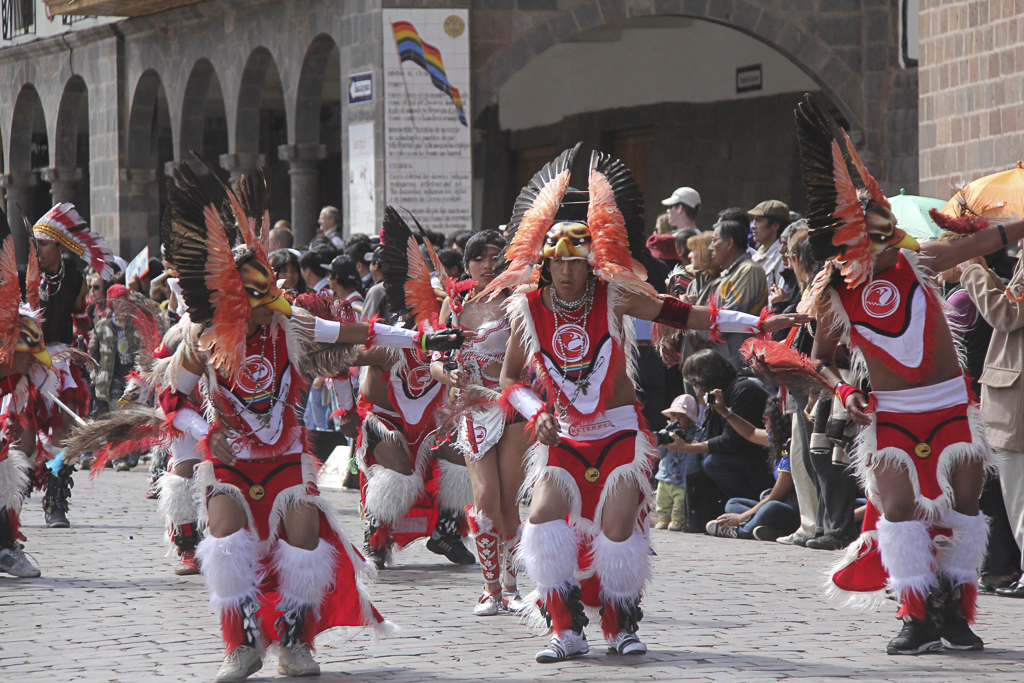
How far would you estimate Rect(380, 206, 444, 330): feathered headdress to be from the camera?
7.71 m

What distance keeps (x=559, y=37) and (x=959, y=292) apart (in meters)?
10.3

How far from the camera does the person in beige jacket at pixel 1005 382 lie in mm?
6996

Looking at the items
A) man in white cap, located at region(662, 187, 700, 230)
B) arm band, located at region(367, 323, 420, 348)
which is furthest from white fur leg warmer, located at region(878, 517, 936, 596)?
man in white cap, located at region(662, 187, 700, 230)

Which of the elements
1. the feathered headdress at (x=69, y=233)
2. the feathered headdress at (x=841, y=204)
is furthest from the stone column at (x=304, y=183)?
the feathered headdress at (x=841, y=204)

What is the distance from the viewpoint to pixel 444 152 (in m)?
16.4

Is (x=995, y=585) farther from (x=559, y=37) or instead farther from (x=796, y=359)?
(x=559, y=37)

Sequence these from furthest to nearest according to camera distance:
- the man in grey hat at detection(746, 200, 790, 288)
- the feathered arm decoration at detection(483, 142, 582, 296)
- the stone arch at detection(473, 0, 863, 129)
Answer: the stone arch at detection(473, 0, 863, 129), the man in grey hat at detection(746, 200, 790, 288), the feathered arm decoration at detection(483, 142, 582, 296)

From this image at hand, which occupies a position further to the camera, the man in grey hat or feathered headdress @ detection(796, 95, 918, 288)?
the man in grey hat

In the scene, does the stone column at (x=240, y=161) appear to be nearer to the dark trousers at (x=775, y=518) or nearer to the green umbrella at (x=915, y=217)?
the dark trousers at (x=775, y=518)

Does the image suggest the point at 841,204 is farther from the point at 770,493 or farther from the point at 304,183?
the point at 304,183

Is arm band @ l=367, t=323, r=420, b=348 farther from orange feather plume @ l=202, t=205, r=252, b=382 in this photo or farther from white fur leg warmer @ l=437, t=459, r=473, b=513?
white fur leg warmer @ l=437, t=459, r=473, b=513

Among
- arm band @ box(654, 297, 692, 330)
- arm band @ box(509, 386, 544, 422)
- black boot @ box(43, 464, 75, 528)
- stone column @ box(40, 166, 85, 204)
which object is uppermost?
stone column @ box(40, 166, 85, 204)

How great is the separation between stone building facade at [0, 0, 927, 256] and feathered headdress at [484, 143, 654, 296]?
6647mm

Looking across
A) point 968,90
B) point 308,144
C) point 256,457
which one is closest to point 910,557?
point 256,457
